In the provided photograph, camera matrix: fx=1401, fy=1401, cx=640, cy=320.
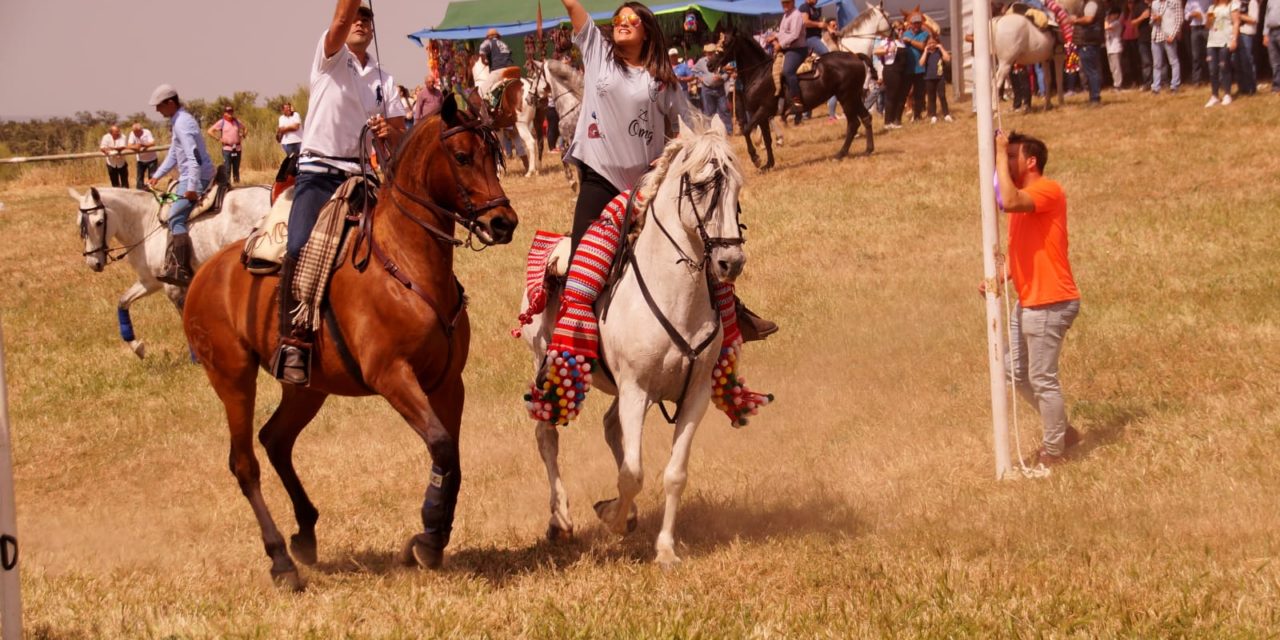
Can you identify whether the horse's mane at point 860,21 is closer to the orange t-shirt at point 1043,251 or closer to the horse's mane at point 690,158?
the orange t-shirt at point 1043,251

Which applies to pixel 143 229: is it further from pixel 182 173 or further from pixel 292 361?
pixel 292 361

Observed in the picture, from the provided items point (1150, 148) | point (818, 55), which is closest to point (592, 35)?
point (1150, 148)

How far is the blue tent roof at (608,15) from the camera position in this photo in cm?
3691

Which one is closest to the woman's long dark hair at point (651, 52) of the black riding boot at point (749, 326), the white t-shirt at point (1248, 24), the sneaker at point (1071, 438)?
the black riding boot at point (749, 326)

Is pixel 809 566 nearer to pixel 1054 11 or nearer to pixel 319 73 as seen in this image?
pixel 319 73

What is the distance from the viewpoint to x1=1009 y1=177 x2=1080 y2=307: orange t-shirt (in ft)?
28.6

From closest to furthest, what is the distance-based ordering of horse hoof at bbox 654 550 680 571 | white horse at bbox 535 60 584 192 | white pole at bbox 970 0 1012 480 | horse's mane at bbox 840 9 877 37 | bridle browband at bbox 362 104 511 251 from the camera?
bridle browband at bbox 362 104 511 251 → horse hoof at bbox 654 550 680 571 → white pole at bbox 970 0 1012 480 → white horse at bbox 535 60 584 192 → horse's mane at bbox 840 9 877 37

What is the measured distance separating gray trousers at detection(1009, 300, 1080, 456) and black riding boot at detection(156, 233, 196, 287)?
9.14 metres

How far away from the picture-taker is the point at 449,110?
22.6 feet

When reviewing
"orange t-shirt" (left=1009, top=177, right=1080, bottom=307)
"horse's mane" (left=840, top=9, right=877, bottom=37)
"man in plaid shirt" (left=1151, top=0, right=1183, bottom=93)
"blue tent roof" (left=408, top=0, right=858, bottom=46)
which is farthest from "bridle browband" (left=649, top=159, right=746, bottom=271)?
"blue tent roof" (left=408, top=0, right=858, bottom=46)

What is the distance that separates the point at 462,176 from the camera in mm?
6871

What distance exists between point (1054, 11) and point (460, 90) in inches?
877

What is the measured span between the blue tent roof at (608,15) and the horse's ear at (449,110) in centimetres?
2908

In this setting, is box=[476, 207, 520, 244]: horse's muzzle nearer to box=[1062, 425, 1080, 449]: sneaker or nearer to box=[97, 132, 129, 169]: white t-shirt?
box=[1062, 425, 1080, 449]: sneaker
